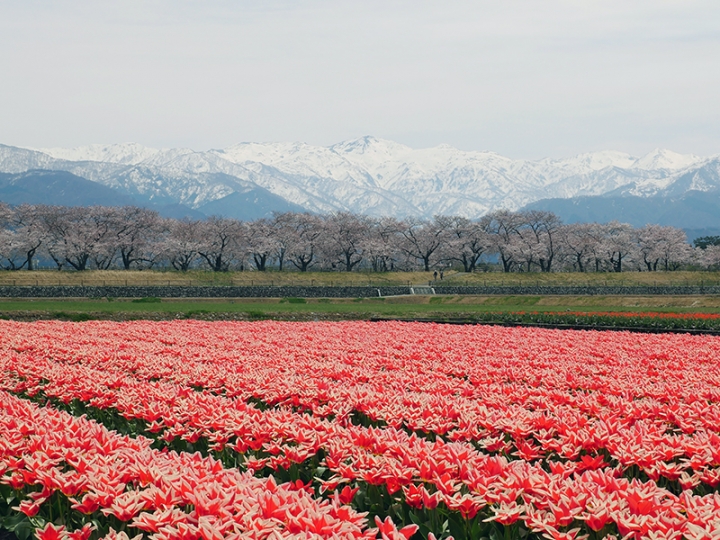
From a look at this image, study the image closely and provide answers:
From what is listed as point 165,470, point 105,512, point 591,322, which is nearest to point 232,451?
point 165,470

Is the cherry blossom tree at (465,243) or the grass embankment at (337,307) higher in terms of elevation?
the cherry blossom tree at (465,243)

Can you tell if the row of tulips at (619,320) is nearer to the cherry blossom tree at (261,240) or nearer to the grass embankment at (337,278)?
the grass embankment at (337,278)

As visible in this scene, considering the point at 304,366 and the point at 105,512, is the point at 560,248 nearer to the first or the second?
the point at 304,366

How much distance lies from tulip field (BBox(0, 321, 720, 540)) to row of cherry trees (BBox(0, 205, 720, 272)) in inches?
3408

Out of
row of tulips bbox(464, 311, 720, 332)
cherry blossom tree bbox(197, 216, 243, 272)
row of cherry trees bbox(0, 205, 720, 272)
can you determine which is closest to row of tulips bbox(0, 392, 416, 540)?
row of tulips bbox(464, 311, 720, 332)

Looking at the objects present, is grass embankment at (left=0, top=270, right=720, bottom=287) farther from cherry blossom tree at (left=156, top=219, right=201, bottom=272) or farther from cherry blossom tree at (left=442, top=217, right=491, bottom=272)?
cherry blossom tree at (left=156, top=219, right=201, bottom=272)

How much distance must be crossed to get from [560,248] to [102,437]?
350ft

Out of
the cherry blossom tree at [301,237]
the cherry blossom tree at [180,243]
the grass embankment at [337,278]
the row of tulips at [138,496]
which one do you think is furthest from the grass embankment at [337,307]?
the cherry blossom tree at [301,237]

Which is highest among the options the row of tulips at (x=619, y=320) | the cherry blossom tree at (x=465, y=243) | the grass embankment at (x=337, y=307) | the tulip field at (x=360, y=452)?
the cherry blossom tree at (x=465, y=243)

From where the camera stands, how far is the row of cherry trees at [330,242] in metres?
93.7

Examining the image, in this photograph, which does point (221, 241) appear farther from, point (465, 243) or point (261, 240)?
point (465, 243)

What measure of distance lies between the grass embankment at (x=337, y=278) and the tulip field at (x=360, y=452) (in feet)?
196

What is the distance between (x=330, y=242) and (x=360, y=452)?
97302 millimetres

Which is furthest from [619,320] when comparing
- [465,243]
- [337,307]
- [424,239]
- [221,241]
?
[424,239]
